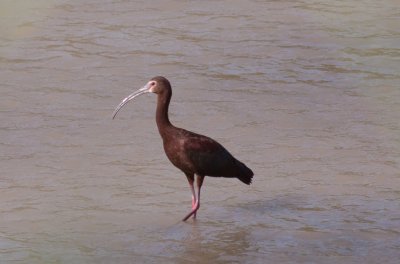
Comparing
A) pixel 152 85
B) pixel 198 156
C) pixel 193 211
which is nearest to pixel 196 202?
pixel 193 211

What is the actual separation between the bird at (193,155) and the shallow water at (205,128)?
0.90 ft

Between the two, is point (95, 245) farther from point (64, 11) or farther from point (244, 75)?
point (64, 11)

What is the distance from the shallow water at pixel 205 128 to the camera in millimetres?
8211

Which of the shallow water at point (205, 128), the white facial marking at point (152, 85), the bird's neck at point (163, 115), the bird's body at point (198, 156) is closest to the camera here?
the shallow water at point (205, 128)

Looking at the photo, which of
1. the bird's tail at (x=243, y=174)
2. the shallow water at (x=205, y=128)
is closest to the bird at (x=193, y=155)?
the bird's tail at (x=243, y=174)

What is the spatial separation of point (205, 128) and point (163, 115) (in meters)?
2.05

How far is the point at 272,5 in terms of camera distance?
14719 millimetres

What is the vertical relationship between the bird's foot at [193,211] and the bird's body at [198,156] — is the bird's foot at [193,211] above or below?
below

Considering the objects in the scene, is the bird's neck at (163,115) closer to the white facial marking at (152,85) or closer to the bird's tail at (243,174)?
the white facial marking at (152,85)

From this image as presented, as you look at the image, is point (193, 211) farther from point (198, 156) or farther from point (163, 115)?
point (163, 115)

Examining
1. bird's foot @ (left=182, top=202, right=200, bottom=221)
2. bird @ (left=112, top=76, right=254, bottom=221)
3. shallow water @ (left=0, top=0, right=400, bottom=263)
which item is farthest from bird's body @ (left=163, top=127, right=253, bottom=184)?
shallow water @ (left=0, top=0, right=400, bottom=263)

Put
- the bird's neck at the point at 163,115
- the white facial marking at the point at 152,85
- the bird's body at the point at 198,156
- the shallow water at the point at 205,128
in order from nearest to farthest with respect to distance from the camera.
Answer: the shallow water at the point at 205,128 < the bird's body at the point at 198,156 < the bird's neck at the point at 163,115 < the white facial marking at the point at 152,85

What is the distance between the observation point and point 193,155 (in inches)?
332

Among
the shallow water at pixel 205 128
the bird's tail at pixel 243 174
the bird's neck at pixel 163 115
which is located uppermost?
the bird's neck at pixel 163 115
